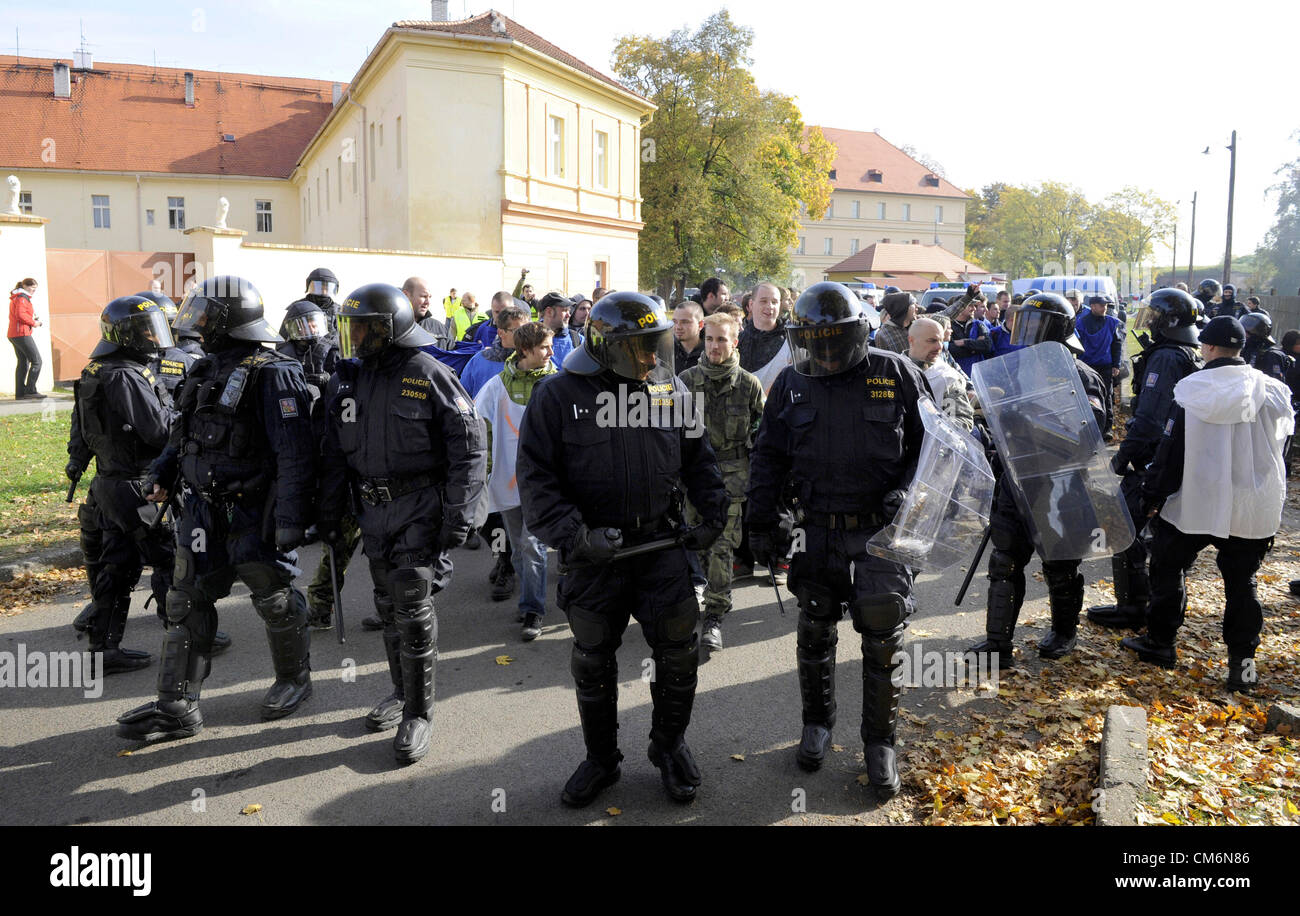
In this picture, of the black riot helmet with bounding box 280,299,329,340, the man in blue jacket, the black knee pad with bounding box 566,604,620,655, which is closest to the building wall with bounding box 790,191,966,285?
the man in blue jacket

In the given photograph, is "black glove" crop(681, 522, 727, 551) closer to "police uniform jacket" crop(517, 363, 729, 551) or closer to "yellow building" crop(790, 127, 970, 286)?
"police uniform jacket" crop(517, 363, 729, 551)

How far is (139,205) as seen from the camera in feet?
146

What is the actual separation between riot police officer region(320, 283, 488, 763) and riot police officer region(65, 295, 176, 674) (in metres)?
1.60

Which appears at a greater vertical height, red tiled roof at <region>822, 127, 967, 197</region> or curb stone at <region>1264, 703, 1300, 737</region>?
red tiled roof at <region>822, 127, 967, 197</region>

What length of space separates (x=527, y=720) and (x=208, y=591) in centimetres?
177

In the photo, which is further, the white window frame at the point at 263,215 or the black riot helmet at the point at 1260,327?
the white window frame at the point at 263,215

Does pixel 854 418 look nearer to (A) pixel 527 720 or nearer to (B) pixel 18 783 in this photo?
(A) pixel 527 720

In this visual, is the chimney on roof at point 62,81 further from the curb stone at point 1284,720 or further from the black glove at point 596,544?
the curb stone at point 1284,720

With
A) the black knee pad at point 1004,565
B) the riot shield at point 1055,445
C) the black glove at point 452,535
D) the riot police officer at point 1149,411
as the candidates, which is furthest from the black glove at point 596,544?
the riot police officer at point 1149,411

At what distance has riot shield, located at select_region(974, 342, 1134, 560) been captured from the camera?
4941mm

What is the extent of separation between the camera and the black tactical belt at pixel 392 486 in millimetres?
4449

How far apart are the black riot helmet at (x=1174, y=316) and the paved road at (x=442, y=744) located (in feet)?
7.05

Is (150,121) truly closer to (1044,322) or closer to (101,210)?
(101,210)

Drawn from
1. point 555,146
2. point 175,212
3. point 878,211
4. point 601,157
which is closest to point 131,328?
point 555,146
